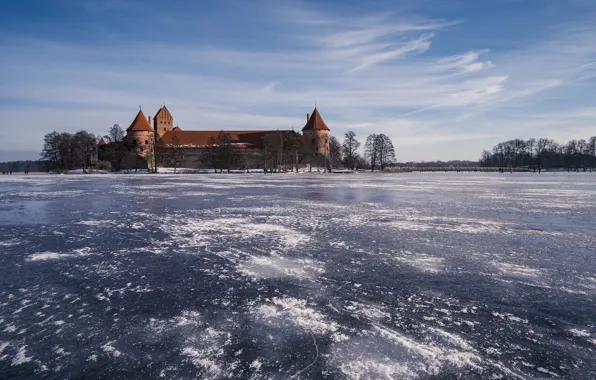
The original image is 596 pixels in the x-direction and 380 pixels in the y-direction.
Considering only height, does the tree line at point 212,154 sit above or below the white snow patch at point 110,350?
above

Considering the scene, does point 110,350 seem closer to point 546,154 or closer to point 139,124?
point 139,124

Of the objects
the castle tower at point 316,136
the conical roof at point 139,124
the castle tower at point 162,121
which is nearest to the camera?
the conical roof at point 139,124

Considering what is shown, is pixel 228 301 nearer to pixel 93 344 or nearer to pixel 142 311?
pixel 142 311

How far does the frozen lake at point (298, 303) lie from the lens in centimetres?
320

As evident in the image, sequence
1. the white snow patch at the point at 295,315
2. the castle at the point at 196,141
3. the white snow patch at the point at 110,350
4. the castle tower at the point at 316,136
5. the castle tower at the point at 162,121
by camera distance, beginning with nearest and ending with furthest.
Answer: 1. the white snow patch at the point at 110,350
2. the white snow patch at the point at 295,315
3. the castle at the point at 196,141
4. the castle tower at the point at 316,136
5. the castle tower at the point at 162,121

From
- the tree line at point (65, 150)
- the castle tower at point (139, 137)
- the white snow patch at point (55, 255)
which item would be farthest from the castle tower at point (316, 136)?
the white snow patch at point (55, 255)

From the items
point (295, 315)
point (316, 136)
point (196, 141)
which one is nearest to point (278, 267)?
point (295, 315)

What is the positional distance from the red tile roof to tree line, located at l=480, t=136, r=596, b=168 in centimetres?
6739

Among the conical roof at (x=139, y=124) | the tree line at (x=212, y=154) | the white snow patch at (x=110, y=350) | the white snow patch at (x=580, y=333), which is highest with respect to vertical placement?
the conical roof at (x=139, y=124)

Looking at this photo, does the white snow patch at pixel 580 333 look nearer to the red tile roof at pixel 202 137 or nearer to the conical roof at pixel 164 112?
the red tile roof at pixel 202 137

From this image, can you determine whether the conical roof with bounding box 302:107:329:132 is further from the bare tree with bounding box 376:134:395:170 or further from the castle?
the bare tree with bounding box 376:134:395:170

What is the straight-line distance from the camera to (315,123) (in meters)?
87.7

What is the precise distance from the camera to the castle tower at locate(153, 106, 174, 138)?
9745cm

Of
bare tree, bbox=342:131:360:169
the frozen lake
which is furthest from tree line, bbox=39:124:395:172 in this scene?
the frozen lake
